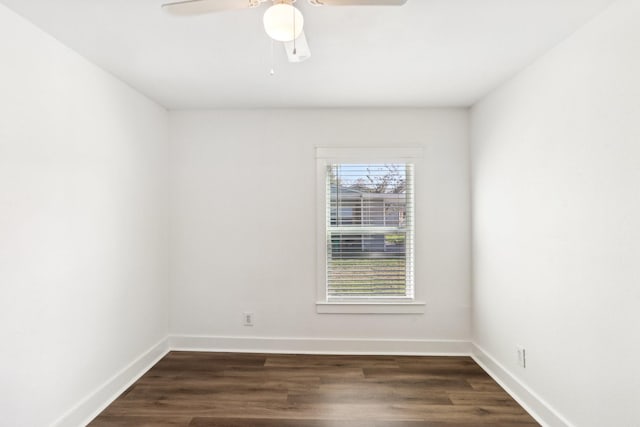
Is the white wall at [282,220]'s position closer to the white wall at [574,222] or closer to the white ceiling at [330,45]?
the white ceiling at [330,45]

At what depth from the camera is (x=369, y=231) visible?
144 inches

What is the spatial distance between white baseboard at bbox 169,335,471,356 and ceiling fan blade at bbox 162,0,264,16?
298 cm

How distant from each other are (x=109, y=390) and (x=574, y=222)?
3.36 m

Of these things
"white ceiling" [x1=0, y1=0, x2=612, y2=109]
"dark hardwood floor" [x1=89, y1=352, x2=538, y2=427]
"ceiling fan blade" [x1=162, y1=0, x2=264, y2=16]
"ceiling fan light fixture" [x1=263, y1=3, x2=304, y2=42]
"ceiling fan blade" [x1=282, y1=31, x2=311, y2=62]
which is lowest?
"dark hardwood floor" [x1=89, y1=352, x2=538, y2=427]

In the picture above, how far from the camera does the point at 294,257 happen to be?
3639 mm

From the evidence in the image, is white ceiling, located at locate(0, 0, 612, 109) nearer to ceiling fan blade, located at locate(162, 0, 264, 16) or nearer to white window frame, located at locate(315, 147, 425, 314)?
ceiling fan blade, located at locate(162, 0, 264, 16)

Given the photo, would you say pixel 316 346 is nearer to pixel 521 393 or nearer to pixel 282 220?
pixel 282 220

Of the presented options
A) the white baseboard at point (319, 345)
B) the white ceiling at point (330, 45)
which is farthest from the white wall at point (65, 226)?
the white baseboard at point (319, 345)

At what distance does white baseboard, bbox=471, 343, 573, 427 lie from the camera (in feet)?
7.62

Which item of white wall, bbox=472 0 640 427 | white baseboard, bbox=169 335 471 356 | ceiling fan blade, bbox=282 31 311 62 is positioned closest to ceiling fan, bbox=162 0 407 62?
ceiling fan blade, bbox=282 31 311 62

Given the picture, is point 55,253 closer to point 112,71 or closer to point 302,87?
point 112,71

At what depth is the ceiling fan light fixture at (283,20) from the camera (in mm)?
1476

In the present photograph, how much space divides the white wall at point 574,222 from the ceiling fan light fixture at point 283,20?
5.23ft

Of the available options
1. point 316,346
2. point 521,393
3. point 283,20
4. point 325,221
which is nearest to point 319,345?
point 316,346
